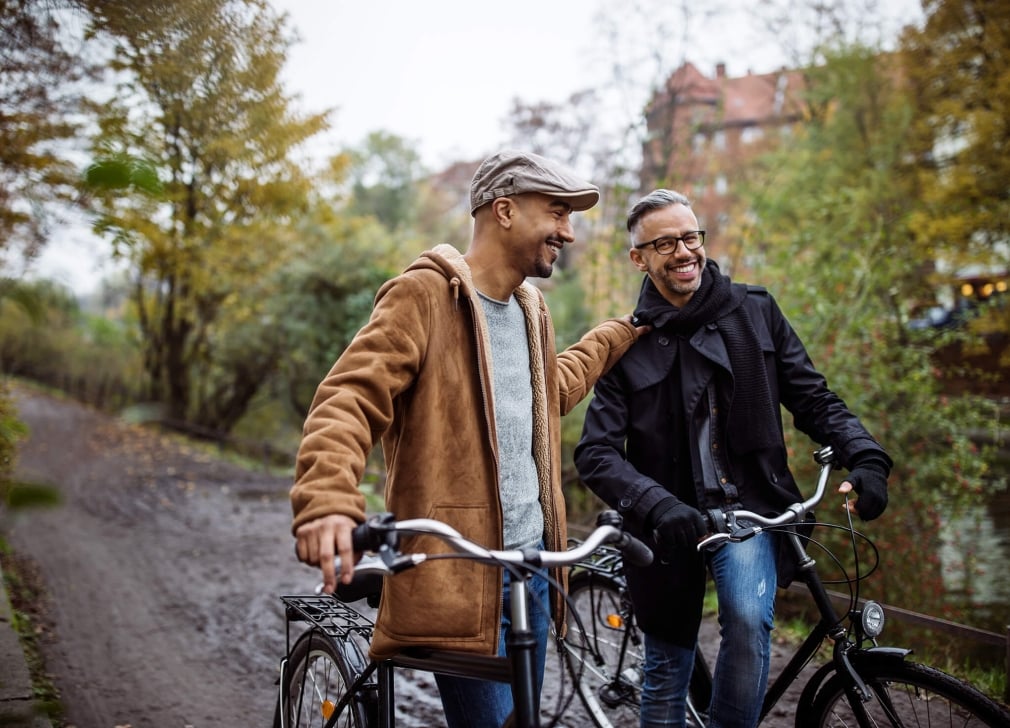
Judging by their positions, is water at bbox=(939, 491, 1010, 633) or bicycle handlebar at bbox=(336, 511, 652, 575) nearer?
bicycle handlebar at bbox=(336, 511, 652, 575)

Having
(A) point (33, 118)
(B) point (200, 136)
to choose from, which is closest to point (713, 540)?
(A) point (33, 118)

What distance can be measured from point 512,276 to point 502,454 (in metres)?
0.52

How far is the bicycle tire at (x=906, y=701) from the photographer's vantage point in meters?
2.11

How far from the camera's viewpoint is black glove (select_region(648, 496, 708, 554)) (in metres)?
2.36

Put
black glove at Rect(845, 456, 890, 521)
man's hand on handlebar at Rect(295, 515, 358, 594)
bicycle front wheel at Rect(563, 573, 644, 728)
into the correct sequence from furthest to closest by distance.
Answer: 1. bicycle front wheel at Rect(563, 573, 644, 728)
2. black glove at Rect(845, 456, 890, 521)
3. man's hand on handlebar at Rect(295, 515, 358, 594)

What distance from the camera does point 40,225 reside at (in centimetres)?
275

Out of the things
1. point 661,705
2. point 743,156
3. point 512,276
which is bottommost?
point 661,705

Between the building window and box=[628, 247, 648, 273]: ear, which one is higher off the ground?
the building window

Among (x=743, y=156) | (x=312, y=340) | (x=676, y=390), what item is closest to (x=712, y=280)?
(x=676, y=390)

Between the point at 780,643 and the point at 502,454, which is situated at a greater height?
the point at 502,454

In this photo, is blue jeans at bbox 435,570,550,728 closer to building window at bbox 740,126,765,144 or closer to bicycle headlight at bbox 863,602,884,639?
bicycle headlight at bbox 863,602,884,639

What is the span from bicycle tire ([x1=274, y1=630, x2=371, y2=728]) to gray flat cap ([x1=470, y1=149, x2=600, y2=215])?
1.47m

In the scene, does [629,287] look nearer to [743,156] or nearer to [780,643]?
[780,643]

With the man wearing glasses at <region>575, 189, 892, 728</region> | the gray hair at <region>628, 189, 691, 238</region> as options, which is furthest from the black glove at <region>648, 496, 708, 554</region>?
the gray hair at <region>628, 189, 691, 238</region>
